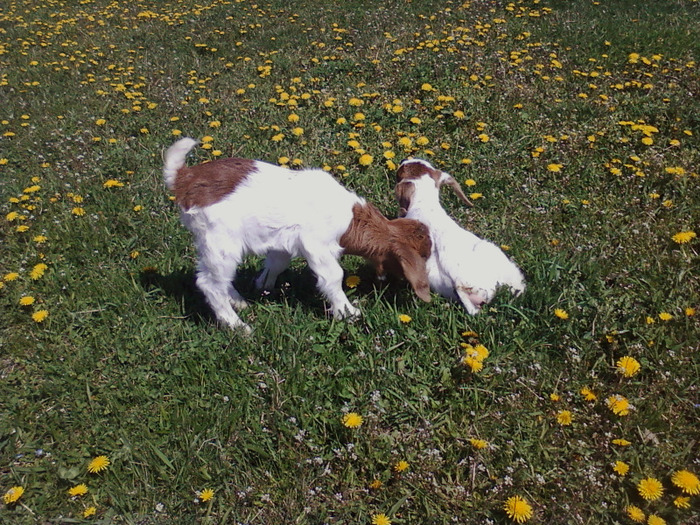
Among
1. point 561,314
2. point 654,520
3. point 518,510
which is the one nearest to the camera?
point 654,520

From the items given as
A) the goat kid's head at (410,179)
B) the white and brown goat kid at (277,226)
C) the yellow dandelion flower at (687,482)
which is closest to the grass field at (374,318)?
the yellow dandelion flower at (687,482)

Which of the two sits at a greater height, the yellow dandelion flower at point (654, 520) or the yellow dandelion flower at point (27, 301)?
the yellow dandelion flower at point (654, 520)

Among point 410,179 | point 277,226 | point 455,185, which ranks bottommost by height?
point 455,185

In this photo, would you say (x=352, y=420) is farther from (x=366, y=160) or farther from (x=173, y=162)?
(x=366, y=160)

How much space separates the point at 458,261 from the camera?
3.33 metres

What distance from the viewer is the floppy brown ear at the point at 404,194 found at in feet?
12.5

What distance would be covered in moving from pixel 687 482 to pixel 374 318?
168cm

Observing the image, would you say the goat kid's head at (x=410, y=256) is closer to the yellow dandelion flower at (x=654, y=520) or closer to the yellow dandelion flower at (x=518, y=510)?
the yellow dandelion flower at (x=518, y=510)

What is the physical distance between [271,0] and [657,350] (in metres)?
8.41

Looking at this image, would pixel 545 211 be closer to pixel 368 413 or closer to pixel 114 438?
pixel 368 413

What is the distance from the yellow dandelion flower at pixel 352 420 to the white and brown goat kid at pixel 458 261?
1.04m

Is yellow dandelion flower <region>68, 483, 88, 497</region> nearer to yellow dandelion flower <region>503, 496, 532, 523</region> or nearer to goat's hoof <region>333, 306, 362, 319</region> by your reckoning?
goat's hoof <region>333, 306, 362, 319</region>

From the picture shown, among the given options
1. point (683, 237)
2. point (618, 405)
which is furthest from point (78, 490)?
point (683, 237)

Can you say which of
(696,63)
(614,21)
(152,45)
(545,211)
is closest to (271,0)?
(152,45)
